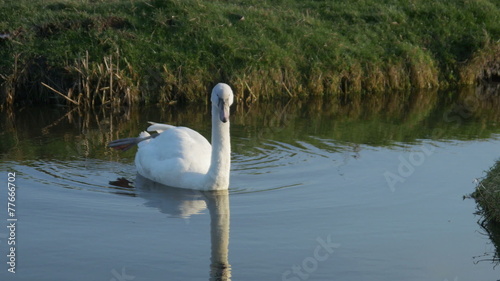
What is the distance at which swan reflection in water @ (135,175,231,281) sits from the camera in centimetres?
941

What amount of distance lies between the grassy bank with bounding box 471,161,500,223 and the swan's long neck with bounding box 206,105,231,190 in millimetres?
3312

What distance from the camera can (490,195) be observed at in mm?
10414

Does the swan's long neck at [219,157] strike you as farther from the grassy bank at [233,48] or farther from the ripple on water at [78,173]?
the grassy bank at [233,48]

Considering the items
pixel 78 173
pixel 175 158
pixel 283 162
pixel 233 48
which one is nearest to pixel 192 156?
pixel 175 158

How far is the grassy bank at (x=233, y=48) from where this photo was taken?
60.1 feet

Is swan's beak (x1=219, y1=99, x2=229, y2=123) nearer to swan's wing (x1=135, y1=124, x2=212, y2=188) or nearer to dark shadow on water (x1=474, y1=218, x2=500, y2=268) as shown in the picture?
swan's wing (x1=135, y1=124, x2=212, y2=188)

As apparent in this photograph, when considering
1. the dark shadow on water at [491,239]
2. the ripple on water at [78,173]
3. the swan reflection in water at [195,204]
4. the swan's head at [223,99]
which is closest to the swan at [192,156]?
the swan's head at [223,99]

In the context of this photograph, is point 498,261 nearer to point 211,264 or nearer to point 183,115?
point 211,264

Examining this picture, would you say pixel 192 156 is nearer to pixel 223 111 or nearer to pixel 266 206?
pixel 223 111

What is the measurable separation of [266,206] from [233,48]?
9500mm

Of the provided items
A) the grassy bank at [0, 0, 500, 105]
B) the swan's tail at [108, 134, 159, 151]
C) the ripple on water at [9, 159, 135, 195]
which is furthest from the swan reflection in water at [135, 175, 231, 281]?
the grassy bank at [0, 0, 500, 105]

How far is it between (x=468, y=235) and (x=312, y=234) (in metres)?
1.83

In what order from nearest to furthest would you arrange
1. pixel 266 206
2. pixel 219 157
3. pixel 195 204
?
pixel 266 206, pixel 195 204, pixel 219 157

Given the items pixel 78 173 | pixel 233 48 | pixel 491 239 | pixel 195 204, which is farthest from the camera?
pixel 233 48
